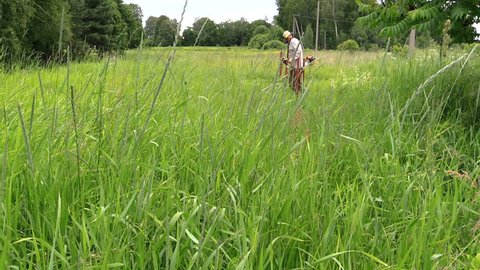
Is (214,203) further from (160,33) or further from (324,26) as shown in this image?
(324,26)

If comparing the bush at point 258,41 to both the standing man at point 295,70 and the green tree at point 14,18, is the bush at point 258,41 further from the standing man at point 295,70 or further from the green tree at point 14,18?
the green tree at point 14,18

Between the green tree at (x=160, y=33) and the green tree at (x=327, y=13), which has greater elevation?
the green tree at (x=327, y=13)

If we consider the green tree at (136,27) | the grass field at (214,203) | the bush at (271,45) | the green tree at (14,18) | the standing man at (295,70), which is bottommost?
the grass field at (214,203)

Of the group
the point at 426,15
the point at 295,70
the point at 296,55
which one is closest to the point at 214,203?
the point at 296,55

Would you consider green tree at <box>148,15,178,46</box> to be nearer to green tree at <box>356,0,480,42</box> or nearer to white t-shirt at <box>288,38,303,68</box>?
white t-shirt at <box>288,38,303,68</box>

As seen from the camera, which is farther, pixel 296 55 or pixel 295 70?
pixel 295 70

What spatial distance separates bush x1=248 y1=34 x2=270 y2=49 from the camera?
3721 millimetres

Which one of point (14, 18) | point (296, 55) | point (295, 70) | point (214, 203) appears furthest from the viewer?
point (14, 18)

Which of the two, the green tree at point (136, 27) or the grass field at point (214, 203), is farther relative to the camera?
the green tree at point (136, 27)

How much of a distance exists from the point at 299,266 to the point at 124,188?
1.85 ft

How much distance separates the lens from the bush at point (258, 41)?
3.72 meters

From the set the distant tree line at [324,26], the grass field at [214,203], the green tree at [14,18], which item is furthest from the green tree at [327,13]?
the green tree at [14,18]

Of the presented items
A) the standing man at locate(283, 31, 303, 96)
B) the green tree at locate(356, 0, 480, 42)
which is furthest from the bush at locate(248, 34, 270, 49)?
the standing man at locate(283, 31, 303, 96)

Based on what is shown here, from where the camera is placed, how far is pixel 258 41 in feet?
12.4
